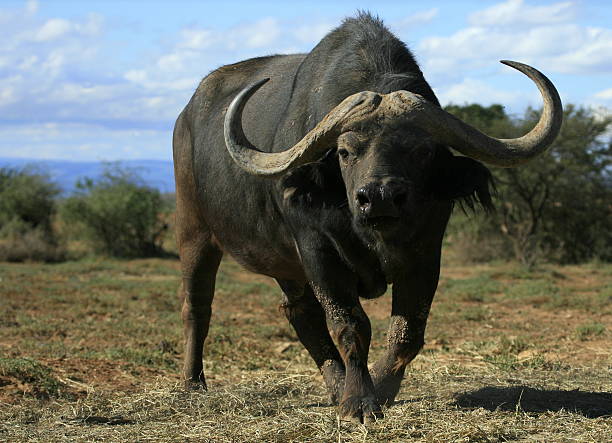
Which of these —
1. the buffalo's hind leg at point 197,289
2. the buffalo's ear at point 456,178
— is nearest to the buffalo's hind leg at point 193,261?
the buffalo's hind leg at point 197,289

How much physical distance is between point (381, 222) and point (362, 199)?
157 mm

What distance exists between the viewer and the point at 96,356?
8.06 m

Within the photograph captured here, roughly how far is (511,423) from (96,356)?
4570mm

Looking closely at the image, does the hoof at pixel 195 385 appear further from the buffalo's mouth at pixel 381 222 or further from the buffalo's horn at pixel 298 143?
the buffalo's mouth at pixel 381 222

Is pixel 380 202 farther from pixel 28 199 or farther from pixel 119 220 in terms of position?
pixel 28 199

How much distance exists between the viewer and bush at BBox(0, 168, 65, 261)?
20.1m

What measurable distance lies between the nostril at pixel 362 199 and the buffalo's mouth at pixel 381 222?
72 mm

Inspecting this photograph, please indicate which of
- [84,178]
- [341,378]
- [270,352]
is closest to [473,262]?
[84,178]

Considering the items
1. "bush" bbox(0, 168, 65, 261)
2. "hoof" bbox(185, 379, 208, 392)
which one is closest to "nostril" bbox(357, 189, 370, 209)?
"hoof" bbox(185, 379, 208, 392)

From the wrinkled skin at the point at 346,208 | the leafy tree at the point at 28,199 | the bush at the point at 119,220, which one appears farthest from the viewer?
the leafy tree at the point at 28,199

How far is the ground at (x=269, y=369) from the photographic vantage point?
471 centimetres

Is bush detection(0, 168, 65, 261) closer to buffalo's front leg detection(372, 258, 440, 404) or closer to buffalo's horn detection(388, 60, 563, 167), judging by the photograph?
buffalo's front leg detection(372, 258, 440, 404)

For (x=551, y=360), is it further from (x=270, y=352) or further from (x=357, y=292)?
(x=357, y=292)

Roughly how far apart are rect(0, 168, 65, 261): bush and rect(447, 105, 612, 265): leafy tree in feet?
33.2
